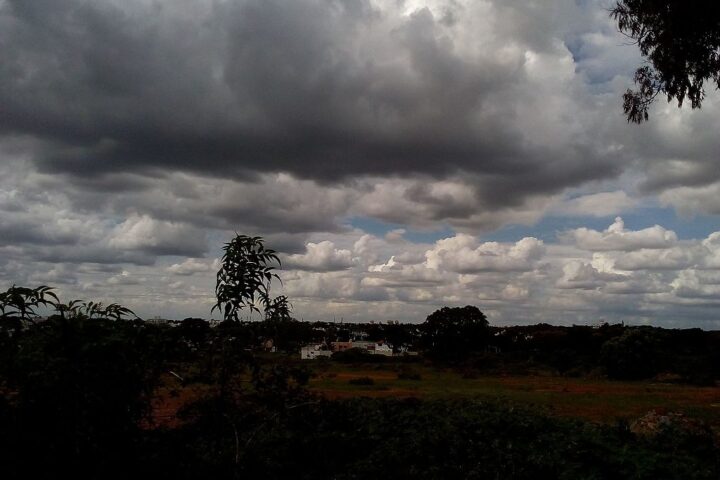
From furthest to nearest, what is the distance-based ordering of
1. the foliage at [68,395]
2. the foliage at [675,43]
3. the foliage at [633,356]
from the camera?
the foliage at [633,356] < the foliage at [675,43] < the foliage at [68,395]

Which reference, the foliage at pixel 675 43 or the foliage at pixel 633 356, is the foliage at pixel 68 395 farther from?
the foliage at pixel 633 356

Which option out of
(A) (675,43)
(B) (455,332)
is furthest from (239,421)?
(B) (455,332)

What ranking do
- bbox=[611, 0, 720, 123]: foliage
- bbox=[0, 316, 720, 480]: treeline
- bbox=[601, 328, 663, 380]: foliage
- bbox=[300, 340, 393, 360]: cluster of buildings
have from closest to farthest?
1. bbox=[0, 316, 720, 480]: treeline
2. bbox=[611, 0, 720, 123]: foliage
3. bbox=[601, 328, 663, 380]: foliage
4. bbox=[300, 340, 393, 360]: cluster of buildings

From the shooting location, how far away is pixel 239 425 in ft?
33.1

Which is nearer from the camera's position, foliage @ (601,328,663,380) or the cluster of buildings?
foliage @ (601,328,663,380)

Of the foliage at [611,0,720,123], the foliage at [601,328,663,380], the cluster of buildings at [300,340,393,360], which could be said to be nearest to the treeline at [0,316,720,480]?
the foliage at [611,0,720,123]

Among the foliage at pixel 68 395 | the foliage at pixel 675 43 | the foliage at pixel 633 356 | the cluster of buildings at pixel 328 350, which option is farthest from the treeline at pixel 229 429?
the cluster of buildings at pixel 328 350

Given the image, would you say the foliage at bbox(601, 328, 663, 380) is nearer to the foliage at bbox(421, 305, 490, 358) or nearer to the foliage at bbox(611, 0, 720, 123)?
the foliage at bbox(421, 305, 490, 358)

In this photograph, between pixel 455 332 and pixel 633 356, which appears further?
pixel 455 332

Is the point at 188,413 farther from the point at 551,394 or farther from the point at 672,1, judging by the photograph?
the point at 551,394

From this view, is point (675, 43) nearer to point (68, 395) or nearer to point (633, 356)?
point (68, 395)

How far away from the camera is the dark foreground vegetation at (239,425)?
23.7ft

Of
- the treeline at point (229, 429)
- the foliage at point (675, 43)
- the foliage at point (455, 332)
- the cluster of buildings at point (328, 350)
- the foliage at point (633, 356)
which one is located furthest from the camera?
the cluster of buildings at point (328, 350)

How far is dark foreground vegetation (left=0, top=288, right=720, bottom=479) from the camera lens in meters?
7.22
